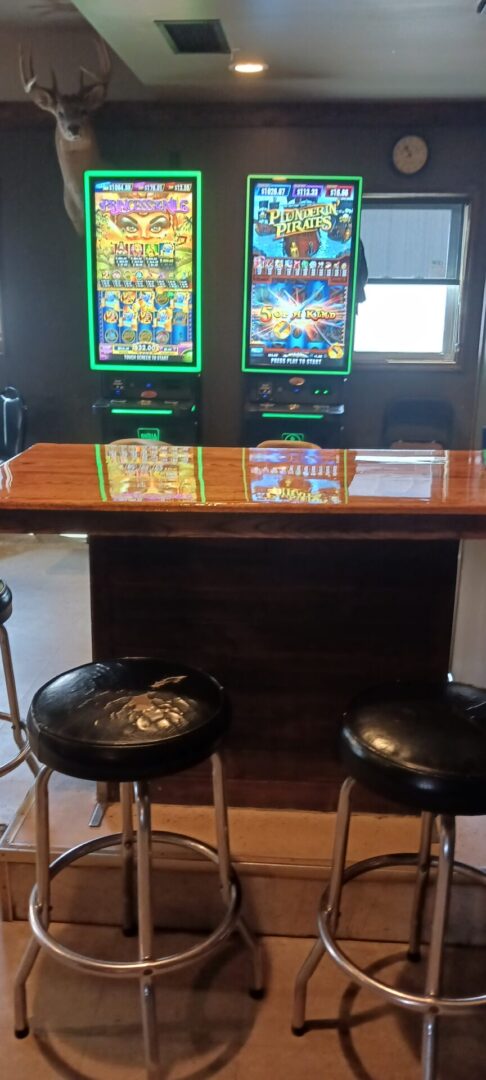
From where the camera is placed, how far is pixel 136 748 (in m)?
1.19

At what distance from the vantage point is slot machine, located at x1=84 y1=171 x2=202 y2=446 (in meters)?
4.27

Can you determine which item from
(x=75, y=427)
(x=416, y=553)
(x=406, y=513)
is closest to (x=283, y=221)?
(x=75, y=427)

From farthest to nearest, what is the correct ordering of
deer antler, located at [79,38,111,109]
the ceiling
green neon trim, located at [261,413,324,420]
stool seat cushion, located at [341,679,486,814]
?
green neon trim, located at [261,413,324,420], deer antler, located at [79,38,111,109], the ceiling, stool seat cushion, located at [341,679,486,814]

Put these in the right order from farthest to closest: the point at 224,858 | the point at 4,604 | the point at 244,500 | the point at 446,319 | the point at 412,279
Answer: the point at 446,319 < the point at 412,279 < the point at 4,604 < the point at 224,858 < the point at 244,500

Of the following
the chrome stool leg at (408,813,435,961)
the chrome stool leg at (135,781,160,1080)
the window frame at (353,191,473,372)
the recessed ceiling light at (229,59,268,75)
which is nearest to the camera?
the chrome stool leg at (135,781,160,1080)

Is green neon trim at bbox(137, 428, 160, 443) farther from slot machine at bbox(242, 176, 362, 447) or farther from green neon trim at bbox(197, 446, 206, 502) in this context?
green neon trim at bbox(197, 446, 206, 502)

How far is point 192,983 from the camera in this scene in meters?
1.65

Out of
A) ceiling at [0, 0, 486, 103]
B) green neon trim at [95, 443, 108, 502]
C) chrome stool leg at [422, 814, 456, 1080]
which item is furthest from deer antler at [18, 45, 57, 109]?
chrome stool leg at [422, 814, 456, 1080]

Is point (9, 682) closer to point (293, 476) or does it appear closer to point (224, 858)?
point (224, 858)

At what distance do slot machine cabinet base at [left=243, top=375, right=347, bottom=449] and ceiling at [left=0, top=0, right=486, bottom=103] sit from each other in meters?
1.61

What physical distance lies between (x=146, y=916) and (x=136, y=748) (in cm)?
32

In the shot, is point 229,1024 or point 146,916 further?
point 229,1024

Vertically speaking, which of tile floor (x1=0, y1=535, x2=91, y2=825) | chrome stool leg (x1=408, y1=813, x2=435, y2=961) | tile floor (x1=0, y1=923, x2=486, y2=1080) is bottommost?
tile floor (x1=0, y1=923, x2=486, y2=1080)

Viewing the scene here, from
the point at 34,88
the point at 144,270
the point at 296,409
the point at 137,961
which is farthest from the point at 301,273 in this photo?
the point at 137,961
